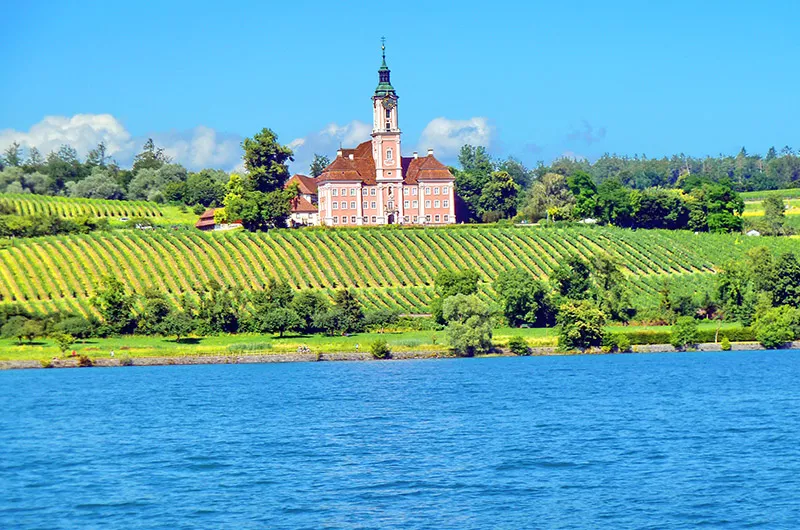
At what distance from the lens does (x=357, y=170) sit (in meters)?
164

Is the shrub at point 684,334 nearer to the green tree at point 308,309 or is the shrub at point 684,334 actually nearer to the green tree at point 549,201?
the green tree at point 308,309

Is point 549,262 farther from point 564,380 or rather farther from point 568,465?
point 568,465

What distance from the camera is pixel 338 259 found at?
12950 cm

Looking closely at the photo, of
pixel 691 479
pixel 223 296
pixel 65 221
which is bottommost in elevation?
pixel 691 479

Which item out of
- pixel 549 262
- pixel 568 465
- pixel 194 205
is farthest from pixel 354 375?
pixel 194 205

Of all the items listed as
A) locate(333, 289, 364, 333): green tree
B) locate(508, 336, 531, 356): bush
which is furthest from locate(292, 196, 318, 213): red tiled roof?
locate(508, 336, 531, 356): bush

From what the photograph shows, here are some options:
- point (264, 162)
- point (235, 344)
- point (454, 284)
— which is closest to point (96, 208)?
point (264, 162)

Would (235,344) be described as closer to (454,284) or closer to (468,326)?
(468,326)

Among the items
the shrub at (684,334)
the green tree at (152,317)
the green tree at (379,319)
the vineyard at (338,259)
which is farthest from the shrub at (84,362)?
the shrub at (684,334)

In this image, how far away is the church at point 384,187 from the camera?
161m

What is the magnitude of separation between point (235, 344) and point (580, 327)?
1082 inches

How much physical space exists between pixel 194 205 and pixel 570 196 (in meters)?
59.3

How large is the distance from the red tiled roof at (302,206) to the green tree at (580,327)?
76.5m

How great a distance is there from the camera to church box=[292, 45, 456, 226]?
6353 inches
